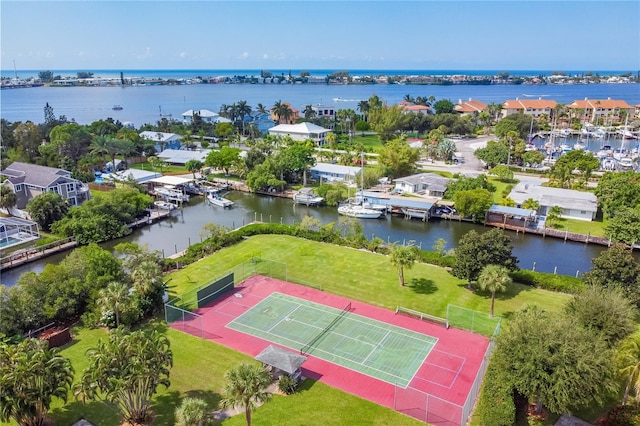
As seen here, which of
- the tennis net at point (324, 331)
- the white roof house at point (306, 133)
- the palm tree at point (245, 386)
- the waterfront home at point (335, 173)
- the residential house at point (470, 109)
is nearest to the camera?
the palm tree at point (245, 386)

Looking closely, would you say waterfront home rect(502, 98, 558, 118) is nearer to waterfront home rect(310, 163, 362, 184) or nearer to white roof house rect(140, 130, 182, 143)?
waterfront home rect(310, 163, 362, 184)

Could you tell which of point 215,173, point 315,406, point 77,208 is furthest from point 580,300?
point 215,173

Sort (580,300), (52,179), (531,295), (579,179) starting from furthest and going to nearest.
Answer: (579,179)
(52,179)
(531,295)
(580,300)

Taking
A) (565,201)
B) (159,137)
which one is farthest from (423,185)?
(159,137)

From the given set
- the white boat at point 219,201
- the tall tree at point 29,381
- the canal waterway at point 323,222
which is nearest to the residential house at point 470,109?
the canal waterway at point 323,222

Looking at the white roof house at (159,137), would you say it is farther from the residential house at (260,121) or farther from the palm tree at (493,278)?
the palm tree at (493,278)

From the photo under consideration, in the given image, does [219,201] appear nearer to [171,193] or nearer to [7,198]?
[171,193]

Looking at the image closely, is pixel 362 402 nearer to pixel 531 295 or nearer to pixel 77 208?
pixel 531 295
